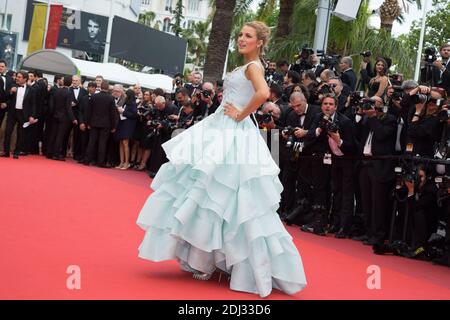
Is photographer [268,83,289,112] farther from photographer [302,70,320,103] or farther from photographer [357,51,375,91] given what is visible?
photographer [357,51,375,91]

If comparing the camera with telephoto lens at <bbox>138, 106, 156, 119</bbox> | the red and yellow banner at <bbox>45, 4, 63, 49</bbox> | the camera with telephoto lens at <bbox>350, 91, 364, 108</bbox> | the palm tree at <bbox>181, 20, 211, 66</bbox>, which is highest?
the palm tree at <bbox>181, 20, 211, 66</bbox>

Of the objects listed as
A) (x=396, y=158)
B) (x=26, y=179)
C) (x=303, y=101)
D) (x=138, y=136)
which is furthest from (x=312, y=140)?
(x=138, y=136)

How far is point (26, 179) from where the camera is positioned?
12.8 meters

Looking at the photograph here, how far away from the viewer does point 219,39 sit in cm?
2058

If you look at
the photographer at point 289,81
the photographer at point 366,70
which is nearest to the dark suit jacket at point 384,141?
the photographer at point 289,81

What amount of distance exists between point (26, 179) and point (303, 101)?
4679mm

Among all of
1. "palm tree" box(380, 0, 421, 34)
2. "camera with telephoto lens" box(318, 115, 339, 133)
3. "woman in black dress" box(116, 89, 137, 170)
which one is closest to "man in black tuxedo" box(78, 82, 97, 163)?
"woman in black dress" box(116, 89, 137, 170)

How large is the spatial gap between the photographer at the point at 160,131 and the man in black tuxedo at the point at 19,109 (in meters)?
2.68

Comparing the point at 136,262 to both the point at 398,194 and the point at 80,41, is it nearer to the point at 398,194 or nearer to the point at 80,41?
the point at 398,194

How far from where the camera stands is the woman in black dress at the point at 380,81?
464 inches

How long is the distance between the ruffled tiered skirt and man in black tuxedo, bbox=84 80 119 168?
11.9m

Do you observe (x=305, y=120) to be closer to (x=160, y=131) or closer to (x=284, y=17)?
(x=160, y=131)

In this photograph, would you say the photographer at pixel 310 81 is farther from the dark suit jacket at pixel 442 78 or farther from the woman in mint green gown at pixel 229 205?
the woman in mint green gown at pixel 229 205

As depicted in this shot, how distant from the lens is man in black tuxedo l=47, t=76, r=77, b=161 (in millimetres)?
18125
